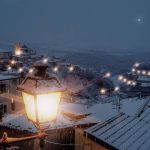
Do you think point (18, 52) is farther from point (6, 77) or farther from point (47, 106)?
point (47, 106)

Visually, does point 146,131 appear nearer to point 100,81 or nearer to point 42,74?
point 42,74

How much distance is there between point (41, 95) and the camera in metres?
5.36

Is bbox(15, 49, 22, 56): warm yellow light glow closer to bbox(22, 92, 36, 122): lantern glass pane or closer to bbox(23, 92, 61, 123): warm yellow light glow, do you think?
bbox(22, 92, 36, 122): lantern glass pane

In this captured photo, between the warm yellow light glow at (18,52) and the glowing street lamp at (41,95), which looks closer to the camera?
the glowing street lamp at (41,95)

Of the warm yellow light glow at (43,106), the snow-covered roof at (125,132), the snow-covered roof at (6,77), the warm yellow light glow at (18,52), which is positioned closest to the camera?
the warm yellow light glow at (43,106)

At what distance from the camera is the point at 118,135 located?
12984 mm

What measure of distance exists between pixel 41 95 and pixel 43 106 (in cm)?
19

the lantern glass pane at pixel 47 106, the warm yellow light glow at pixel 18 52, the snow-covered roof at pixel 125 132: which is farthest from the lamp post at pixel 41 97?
the warm yellow light glow at pixel 18 52

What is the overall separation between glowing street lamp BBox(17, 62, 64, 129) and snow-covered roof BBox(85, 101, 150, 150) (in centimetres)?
684

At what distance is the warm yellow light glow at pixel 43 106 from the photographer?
536 centimetres

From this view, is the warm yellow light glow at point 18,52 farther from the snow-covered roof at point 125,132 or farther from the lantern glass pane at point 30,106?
the lantern glass pane at point 30,106

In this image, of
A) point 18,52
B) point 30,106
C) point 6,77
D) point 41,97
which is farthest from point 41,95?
point 18,52

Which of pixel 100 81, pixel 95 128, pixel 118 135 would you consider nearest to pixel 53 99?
pixel 118 135

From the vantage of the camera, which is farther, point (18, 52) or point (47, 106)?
point (18, 52)
